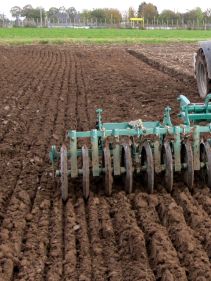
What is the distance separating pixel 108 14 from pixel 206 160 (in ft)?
333

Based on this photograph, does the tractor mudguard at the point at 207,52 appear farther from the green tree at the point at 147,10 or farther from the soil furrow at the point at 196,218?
the green tree at the point at 147,10

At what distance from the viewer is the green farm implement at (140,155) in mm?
5297

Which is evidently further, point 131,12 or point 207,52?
point 131,12

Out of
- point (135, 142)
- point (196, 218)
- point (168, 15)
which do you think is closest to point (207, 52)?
point (135, 142)

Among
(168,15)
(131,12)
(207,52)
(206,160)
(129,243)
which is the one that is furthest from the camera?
(131,12)

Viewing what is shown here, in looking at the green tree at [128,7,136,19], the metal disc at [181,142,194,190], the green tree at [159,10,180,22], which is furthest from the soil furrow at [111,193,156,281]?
the green tree at [128,7,136,19]

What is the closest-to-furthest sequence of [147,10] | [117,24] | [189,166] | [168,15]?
1. [189,166]
2. [117,24]
3. [168,15]
4. [147,10]

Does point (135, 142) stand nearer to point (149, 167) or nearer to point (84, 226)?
point (149, 167)

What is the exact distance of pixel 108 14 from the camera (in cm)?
10356

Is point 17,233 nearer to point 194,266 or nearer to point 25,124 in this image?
point 194,266

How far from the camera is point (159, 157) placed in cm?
555

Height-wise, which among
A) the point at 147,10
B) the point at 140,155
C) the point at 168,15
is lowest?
the point at 140,155

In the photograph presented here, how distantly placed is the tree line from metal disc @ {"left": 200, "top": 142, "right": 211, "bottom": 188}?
3396 inches

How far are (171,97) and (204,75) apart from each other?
40.0 inches
